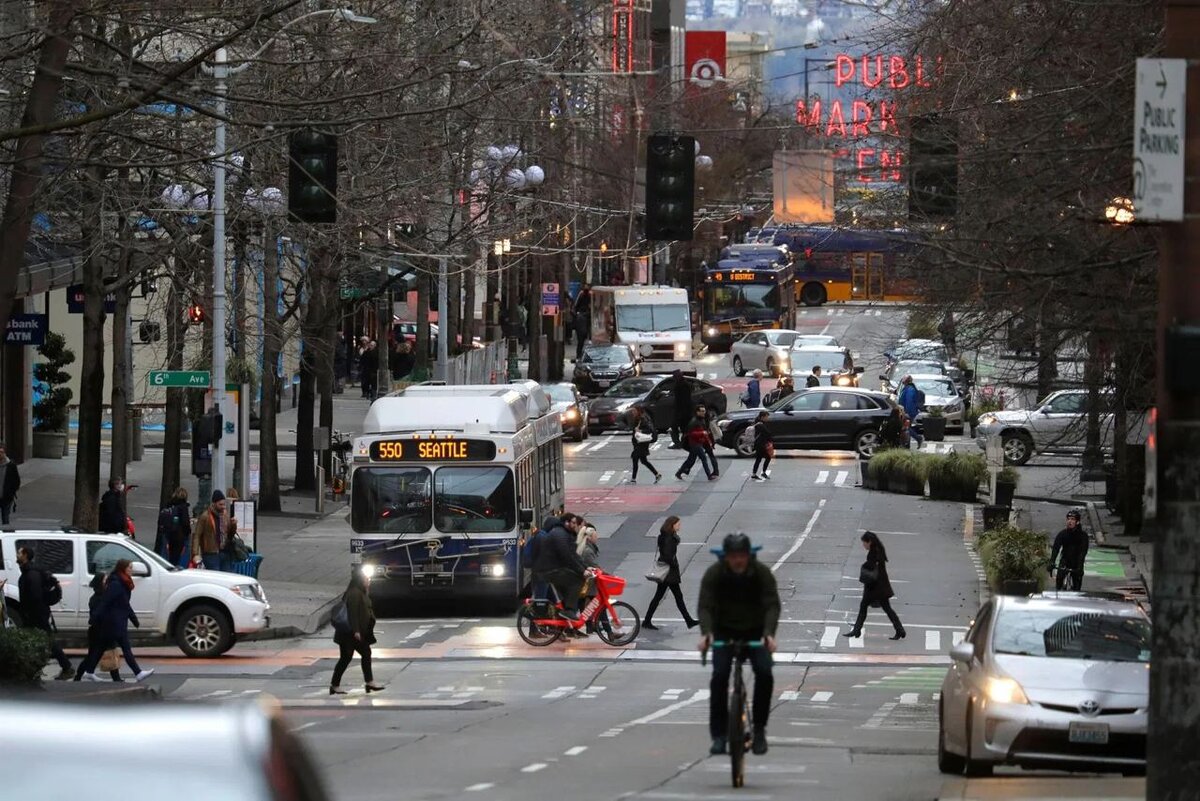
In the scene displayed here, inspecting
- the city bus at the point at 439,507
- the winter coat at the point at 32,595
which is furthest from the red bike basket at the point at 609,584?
the winter coat at the point at 32,595

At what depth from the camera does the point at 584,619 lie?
2534 cm

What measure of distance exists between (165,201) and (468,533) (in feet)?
20.4

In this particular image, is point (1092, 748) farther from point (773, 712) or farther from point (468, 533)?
point (468, 533)

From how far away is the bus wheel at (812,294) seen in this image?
98250 mm

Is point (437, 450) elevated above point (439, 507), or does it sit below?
above

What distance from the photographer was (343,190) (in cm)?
2989

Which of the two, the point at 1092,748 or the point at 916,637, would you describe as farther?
the point at 916,637

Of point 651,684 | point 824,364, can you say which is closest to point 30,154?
point 651,684

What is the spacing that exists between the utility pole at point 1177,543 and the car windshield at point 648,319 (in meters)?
58.7

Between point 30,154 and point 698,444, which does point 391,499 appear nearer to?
point 30,154

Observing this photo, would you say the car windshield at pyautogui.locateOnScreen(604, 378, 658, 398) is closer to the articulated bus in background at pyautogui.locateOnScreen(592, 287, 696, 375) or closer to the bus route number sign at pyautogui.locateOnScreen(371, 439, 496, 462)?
the articulated bus in background at pyautogui.locateOnScreen(592, 287, 696, 375)

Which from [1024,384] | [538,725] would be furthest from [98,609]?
[1024,384]

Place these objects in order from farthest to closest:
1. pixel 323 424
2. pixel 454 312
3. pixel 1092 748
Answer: pixel 454 312 < pixel 323 424 < pixel 1092 748

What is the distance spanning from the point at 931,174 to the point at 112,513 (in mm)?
14619
